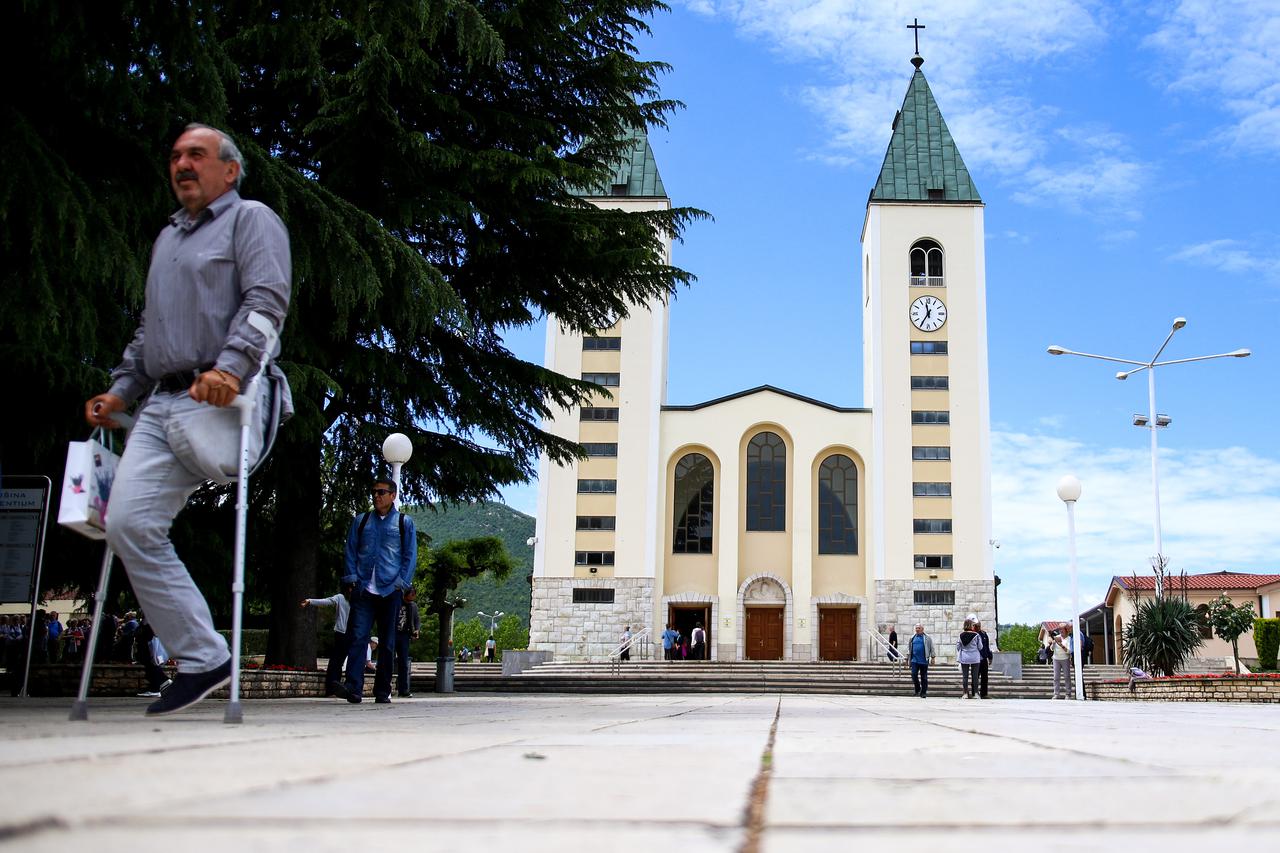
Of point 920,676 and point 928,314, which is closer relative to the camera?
point 920,676

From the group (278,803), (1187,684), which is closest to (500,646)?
(1187,684)

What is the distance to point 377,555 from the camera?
8242 millimetres

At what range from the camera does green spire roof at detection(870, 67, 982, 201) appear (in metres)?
47.4

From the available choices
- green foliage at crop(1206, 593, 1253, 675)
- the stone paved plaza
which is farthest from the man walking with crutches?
green foliage at crop(1206, 593, 1253, 675)

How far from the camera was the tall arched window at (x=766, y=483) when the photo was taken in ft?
150

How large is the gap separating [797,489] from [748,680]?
1591 centimetres

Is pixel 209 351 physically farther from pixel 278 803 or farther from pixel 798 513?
pixel 798 513

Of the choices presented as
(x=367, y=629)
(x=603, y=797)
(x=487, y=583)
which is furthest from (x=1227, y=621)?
(x=487, y=583)

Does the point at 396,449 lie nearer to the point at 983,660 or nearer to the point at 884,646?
the point at 983,660

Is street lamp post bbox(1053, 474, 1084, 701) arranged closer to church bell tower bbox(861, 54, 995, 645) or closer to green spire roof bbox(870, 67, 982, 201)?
church bell tower bbox(861, 54, 995, 645)

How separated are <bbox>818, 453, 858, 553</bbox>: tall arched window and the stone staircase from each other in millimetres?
7619

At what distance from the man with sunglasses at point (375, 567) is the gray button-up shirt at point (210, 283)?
4.17 meters

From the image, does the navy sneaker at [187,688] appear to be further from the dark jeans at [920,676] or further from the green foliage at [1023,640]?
the green foliage at [1023,640]

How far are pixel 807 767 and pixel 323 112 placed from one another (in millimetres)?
10718
